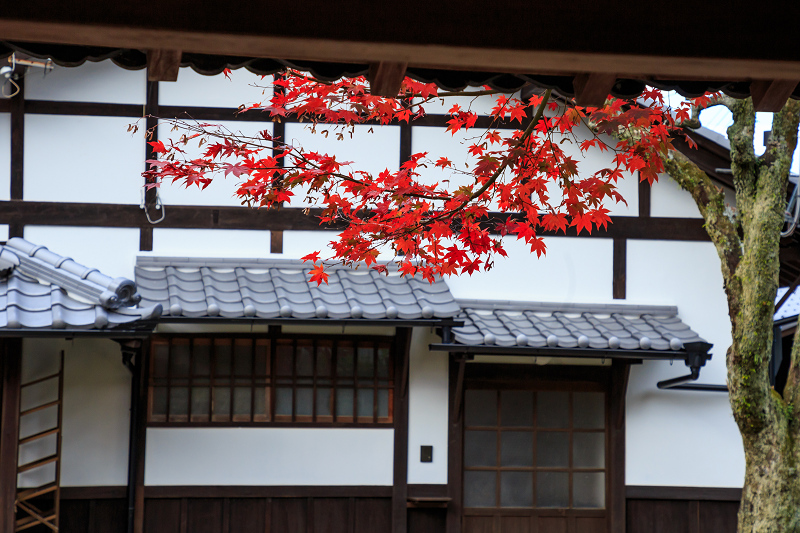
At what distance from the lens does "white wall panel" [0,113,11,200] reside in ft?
26.5

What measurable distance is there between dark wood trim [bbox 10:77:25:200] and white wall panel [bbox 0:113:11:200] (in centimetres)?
4

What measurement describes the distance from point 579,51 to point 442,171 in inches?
254

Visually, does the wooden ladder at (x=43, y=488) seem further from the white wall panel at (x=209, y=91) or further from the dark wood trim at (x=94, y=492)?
the white wall panel at (x=209, y=91)

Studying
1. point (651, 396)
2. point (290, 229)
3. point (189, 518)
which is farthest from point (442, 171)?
point (189, 518)

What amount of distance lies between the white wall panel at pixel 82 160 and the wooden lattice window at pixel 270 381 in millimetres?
1751

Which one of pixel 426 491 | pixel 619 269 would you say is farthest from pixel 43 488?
pixel 619 269

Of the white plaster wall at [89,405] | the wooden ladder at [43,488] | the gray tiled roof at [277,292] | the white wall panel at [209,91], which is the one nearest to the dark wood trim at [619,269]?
the gray tiled roof at [277,292]

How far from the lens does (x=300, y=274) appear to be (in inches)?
328

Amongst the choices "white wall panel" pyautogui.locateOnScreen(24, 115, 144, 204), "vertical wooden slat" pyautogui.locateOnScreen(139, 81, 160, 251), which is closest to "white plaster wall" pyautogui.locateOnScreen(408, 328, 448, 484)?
"vertical wooden slat" pyautogui.locateOnScreen(139, 81, 160, 251)

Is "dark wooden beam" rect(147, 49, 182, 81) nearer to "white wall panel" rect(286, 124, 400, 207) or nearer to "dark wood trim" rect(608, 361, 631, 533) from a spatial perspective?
"white wall panel" rect(286, 124, 400, 207)

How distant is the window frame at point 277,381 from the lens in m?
8.09

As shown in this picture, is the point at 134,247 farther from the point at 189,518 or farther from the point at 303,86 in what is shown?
the point at 303,86

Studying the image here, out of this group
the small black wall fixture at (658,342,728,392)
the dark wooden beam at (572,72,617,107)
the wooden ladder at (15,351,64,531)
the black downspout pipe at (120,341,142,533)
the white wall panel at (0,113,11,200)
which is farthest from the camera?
the white wall panel at (0,113,11,200)

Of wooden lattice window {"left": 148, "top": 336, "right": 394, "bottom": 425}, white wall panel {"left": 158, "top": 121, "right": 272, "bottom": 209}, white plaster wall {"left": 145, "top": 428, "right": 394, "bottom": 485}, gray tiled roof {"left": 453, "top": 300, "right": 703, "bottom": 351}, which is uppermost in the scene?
white wall panel {"left": 158, "top": 121, "right": 272, "bottom": 209}
